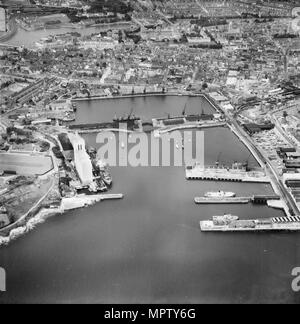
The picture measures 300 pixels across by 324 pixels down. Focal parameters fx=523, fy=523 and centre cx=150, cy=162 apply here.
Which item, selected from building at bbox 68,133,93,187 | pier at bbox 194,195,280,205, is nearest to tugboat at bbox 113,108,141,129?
building at bbox 68,133,93,187

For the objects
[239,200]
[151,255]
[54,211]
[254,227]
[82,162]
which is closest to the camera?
[151,255]

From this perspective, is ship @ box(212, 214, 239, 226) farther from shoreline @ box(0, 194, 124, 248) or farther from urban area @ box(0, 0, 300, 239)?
shoreline @ box(0, 194, 124, 248)

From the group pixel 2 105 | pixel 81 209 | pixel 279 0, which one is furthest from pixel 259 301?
pixel 279 0

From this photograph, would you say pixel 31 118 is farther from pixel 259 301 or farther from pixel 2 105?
pixel 259 301

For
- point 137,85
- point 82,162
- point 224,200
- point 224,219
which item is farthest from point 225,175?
point 137,85

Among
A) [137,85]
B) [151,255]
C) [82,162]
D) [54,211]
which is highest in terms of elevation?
[137,85]

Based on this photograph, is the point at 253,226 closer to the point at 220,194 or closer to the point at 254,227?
the point at 254,227
